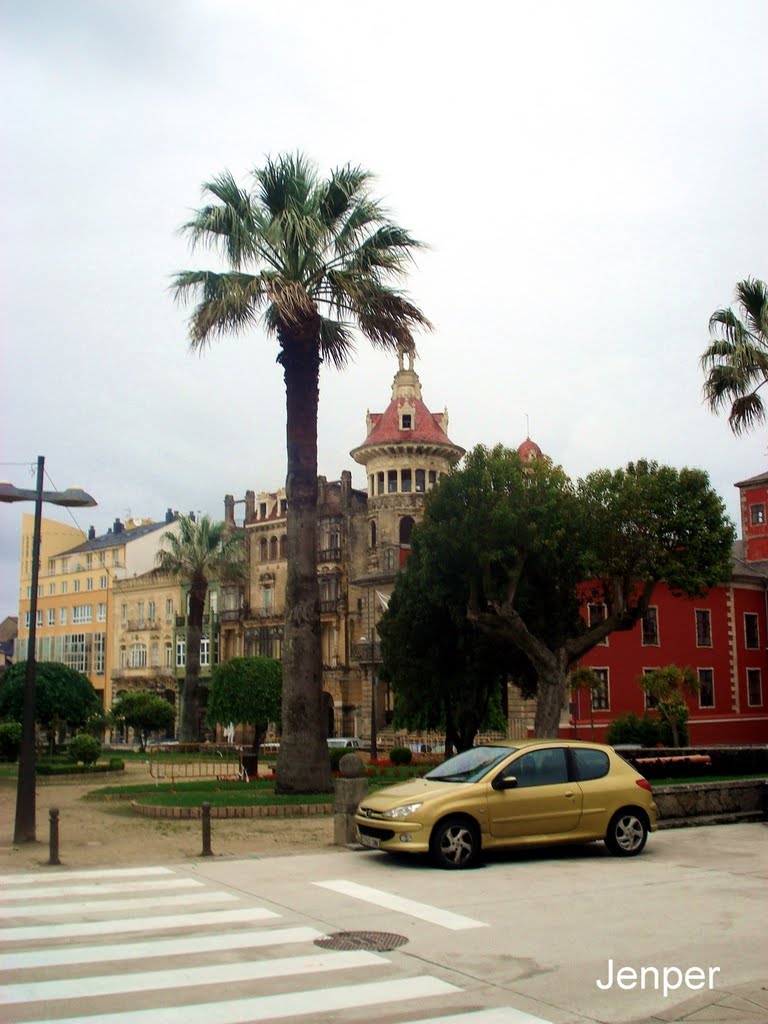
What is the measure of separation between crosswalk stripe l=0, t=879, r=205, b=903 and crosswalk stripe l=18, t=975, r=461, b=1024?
15.4 ft

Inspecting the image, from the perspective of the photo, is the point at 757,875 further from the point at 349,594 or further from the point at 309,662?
the point at 349,594

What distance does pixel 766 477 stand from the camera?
65625mm

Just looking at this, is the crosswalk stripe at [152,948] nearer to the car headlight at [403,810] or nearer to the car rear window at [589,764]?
the car headlight at [403,810]

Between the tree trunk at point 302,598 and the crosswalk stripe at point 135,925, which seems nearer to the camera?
the crosswalk stripe at point 135,925

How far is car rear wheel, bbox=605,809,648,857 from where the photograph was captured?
533 inches

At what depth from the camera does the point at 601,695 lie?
4788 centimetres

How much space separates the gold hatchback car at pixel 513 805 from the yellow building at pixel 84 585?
72687mm

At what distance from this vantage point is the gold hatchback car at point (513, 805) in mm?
12547

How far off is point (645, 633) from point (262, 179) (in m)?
32.7

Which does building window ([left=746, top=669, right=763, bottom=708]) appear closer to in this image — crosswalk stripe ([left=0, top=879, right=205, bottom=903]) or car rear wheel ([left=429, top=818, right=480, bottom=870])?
car rear wheel ([left=429, top=818, right=480, bottom=870])

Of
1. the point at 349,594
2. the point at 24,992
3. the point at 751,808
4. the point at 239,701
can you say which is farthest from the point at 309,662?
the point at 349,594

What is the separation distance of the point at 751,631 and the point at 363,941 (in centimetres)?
4888

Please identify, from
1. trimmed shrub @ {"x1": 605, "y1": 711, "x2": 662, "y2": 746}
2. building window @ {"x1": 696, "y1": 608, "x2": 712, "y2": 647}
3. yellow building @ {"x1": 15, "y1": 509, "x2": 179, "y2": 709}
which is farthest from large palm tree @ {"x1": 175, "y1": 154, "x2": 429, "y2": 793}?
yellow building @ {"x1": 15, "y1": 509, "x2": 179, "y2": 709}
